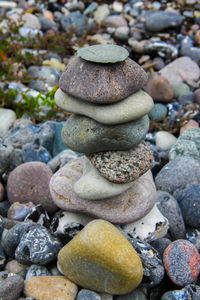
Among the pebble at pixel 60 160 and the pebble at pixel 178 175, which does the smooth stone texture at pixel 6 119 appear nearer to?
the pebble at pixel 60 160

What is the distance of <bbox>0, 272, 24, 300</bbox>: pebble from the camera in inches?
103

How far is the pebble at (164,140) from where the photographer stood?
4.82 metres

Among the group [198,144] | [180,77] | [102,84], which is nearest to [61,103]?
[102,84]

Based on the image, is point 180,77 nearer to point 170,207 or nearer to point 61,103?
point 170,207

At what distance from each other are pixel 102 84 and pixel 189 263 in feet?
5.06

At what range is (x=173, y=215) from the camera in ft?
11.3

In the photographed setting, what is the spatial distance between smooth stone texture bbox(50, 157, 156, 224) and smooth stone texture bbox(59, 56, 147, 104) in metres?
0.85

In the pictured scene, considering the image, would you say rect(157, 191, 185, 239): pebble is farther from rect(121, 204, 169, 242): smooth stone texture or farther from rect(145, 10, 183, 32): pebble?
rect(145, 10, 183, 32): pebble

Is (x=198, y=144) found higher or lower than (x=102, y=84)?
lower

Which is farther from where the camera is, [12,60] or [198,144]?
[12,60]

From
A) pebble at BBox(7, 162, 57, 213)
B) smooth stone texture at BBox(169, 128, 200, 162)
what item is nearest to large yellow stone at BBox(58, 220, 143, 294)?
pebble at BBox(7, 162, 57, 213)

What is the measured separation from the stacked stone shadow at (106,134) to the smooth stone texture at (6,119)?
1845 millimetres

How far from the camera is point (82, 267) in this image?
105 inches

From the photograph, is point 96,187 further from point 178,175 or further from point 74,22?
point 74,22
